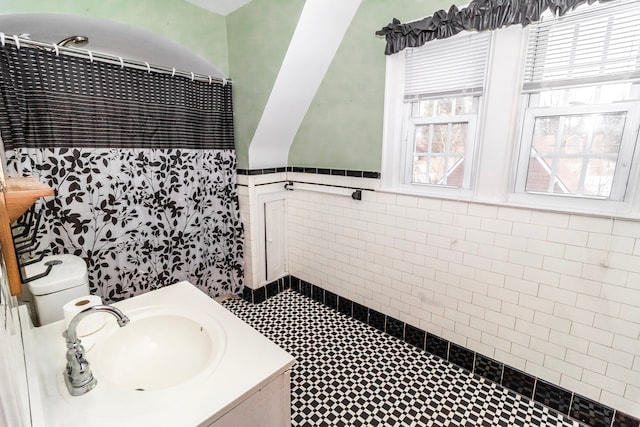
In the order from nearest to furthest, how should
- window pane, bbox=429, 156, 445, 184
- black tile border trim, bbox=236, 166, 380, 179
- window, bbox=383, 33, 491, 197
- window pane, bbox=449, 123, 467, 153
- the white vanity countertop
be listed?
the white vanity countertop, window, bbox=383, 33, 491, 197, window pane, bbox=449, 123, 467, 153, window pane, bbox=429, 156, 445, 184, black tile border trim, bbox=236, 166, 380, 179

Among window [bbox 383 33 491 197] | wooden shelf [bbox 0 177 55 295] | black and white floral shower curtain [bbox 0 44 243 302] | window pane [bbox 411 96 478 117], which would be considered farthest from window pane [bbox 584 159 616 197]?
black and white floral shower curtain [bbox 0 44 243 302]

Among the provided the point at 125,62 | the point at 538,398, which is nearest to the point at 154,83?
the point at 125,62

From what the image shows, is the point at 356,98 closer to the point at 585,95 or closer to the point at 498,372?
the point at 585,95

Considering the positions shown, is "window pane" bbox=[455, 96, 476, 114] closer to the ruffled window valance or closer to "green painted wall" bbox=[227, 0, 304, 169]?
the ruffled window valance

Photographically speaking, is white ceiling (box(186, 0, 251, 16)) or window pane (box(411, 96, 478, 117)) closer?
window pane (box(411, 96, 478, 117))

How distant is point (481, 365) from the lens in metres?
1.96

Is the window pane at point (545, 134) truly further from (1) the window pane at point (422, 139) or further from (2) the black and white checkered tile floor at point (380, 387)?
(2) the black and white checkered tile floor at point (380, 387)

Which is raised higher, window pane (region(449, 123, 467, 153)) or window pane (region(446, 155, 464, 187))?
window pane (region(449, 123, 467, 153))

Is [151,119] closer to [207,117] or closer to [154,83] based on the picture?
[154,83]

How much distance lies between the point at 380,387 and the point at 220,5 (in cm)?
284

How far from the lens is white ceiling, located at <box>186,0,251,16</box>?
2.20 m

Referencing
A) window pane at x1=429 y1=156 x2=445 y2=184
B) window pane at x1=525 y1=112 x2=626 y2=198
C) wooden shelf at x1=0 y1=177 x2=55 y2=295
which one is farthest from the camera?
window pane at x1=429 y1=156 x2=445 y2=184

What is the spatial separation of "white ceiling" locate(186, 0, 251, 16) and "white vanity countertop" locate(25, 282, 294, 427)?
7.30 feet

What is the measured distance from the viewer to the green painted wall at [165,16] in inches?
66.3
